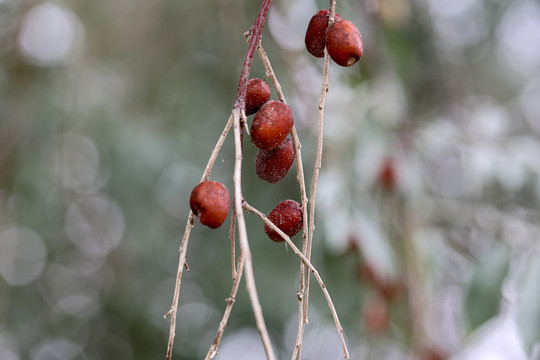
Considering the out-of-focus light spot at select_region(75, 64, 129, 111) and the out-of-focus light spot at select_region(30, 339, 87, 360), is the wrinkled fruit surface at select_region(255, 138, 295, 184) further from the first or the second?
the out-of-focus light spot at select_region(30, 339, 87, 360)

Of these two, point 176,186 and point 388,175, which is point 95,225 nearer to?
point 176,186

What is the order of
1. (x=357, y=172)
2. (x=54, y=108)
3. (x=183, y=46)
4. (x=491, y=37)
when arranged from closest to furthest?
1. (x=357, y=172)
2. (x=54, y=108)
3. (x=183, y=46)
4. (x=491, y=37)

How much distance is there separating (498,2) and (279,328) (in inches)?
97.3

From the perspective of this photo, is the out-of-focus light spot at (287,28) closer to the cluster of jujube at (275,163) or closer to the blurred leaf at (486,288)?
the blurred leaf at (486,288)

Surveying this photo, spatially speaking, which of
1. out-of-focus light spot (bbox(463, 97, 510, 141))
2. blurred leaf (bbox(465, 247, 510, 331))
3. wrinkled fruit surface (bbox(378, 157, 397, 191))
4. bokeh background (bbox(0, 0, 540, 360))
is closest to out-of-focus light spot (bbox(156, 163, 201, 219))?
bokeh background (bbox(0, 0, 540, 360))

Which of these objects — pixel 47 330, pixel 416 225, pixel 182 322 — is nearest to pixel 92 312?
pixel 47 330

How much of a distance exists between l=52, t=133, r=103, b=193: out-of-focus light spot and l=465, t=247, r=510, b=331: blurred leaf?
1.65 meters

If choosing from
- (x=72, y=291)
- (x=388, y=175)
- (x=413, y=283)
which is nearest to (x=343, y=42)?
(x=413, y=283)

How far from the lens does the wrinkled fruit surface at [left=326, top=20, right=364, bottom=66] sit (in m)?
0.64

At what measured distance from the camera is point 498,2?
371 centimetres

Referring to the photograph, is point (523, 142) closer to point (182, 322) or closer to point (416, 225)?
point (416, 225)

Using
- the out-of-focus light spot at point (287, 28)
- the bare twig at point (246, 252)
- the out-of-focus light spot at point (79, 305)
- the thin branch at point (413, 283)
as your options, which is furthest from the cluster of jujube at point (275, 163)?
the out-of-focus light spot at point (79, 305)

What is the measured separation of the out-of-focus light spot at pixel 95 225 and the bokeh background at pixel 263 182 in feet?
0.05

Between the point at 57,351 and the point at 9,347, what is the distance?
2.76 ft
